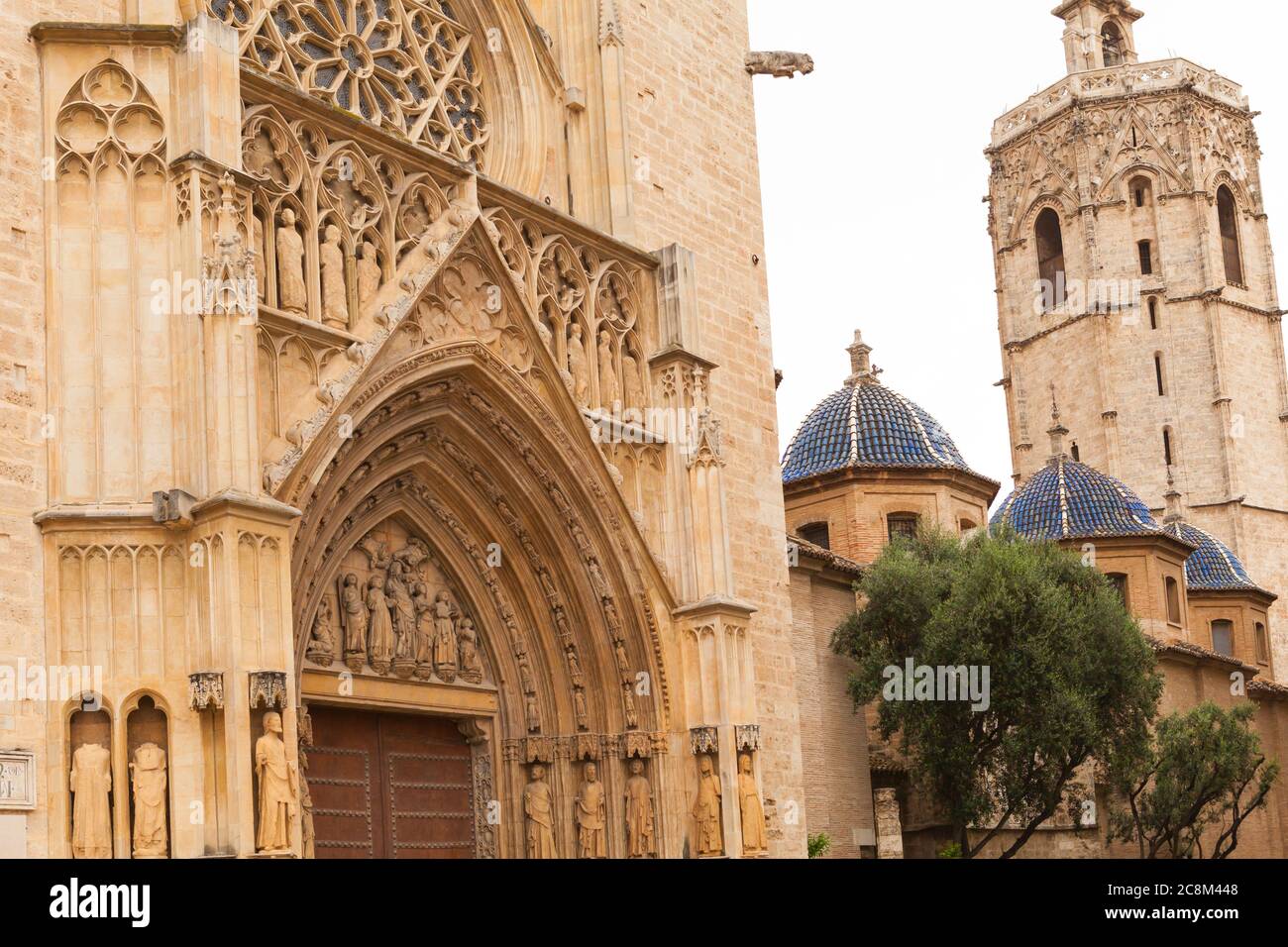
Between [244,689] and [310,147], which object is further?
[310,147]

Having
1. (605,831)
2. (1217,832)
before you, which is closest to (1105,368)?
(1217,832)

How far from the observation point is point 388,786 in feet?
52.0

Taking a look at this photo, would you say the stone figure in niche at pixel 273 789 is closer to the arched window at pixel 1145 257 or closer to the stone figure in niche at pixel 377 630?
the stone figure in niche at pixel 377 630

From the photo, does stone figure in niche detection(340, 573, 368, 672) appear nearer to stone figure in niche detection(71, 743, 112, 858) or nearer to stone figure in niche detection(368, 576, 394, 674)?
stone figure in niche detection(368, 576, 394, 674)

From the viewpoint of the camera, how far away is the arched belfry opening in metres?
15.4

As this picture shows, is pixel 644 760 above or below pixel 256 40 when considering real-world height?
below

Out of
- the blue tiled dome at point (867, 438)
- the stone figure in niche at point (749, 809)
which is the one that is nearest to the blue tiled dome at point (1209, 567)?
the blue tiled dome at point (867, 438)

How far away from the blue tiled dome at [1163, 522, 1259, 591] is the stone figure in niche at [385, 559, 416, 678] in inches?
1398

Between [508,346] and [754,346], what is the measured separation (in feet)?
13.8

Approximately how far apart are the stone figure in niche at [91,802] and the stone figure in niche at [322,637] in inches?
116

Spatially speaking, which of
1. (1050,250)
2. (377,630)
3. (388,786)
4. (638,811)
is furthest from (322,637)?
(1050,250)
